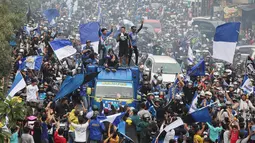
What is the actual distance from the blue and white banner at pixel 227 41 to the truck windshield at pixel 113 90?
3.08 meters

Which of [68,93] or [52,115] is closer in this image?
[52,115]

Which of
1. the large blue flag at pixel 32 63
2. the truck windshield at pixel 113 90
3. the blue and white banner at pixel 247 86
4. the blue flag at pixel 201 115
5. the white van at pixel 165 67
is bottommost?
the white van at pixel 165 67

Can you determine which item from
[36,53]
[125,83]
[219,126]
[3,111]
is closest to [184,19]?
[36,53]

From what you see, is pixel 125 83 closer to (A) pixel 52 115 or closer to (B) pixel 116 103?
(B) pixel 116 103

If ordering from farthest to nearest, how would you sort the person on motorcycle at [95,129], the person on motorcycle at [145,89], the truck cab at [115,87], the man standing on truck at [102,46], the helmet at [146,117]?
the man standing on truck at [102,46]
the person on motorcycle at [145,89]
the truck cab at [115,87]
the helmet at [146,117]
the person on motorcycle at [95,129]

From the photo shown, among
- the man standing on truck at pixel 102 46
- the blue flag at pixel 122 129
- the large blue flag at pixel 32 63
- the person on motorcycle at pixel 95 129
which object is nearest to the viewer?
the blue flag at pixel 122 129

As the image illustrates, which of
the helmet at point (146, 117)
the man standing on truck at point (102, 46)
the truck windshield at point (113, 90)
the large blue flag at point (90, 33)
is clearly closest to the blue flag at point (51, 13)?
the large blue flag at point (90, 33)

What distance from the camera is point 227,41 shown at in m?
22.4

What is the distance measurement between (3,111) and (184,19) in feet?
172

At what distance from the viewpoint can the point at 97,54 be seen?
83.0 ft

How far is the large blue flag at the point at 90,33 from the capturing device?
26.5m

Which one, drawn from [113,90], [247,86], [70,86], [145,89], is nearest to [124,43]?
[145,89]

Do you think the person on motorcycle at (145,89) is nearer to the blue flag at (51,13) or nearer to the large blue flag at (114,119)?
the large blue flag at (114,119)

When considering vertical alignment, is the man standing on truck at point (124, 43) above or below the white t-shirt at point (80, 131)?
above
